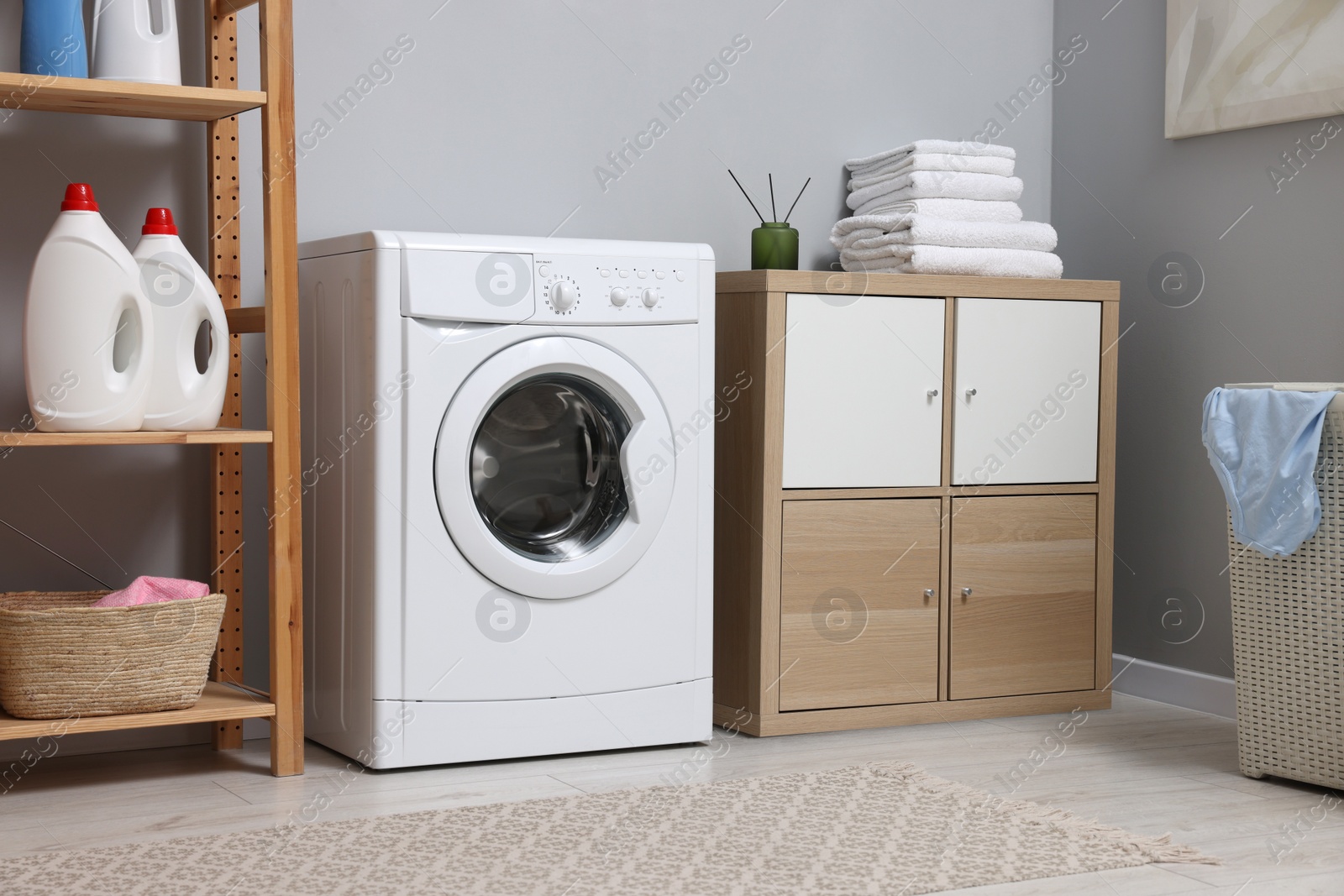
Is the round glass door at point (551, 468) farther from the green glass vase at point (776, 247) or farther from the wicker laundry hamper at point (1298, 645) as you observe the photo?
the wicker laundry hamper at point (1298, 645)

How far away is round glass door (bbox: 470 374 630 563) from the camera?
2.19m

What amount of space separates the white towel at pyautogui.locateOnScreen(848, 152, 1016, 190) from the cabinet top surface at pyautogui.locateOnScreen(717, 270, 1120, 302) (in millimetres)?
262

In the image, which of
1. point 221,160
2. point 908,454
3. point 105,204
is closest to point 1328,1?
point 908,454

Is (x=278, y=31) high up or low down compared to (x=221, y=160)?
up

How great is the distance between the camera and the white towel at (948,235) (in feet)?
8.43

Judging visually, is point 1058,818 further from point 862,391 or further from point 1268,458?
point 862,391

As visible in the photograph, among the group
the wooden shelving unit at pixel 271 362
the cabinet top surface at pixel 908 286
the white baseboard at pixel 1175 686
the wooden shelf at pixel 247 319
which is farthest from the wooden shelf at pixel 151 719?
the white baseboard at pixel 1175 686

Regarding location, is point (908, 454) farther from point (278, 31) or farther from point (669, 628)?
point (278, 31)

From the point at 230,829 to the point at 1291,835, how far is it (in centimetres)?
143

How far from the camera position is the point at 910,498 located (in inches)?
98.8

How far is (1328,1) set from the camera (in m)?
2.48

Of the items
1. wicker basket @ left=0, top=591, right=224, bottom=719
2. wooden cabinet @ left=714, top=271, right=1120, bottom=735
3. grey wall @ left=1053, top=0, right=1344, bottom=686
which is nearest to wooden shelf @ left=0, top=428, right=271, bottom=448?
wicker basket @ left=0, top=591, right=224, bottom=719

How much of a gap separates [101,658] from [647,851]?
0.86m

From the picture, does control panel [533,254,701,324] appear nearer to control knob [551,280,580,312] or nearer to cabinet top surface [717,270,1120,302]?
control knob [551,280,580,312]
